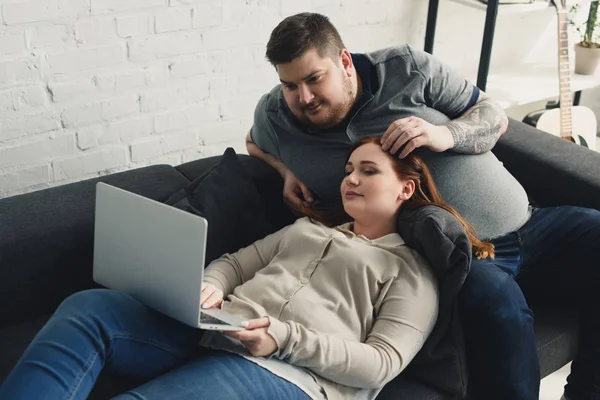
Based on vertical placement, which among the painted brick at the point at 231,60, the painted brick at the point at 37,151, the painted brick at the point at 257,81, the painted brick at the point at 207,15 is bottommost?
the painted brick at the point at 37,151

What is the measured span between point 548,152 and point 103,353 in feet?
4.33

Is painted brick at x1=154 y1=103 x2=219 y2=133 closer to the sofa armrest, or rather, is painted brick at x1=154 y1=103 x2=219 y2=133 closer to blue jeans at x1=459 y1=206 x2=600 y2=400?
the sofa armrest

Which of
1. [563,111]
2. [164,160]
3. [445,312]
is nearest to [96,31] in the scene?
[164,160]

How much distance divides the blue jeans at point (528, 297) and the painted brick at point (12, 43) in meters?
1.40

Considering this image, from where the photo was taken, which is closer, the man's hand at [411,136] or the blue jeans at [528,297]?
the blue jeans at [528,297]

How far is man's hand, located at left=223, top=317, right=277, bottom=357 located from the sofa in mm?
278

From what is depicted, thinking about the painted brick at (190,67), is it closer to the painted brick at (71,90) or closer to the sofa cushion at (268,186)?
the painted brick at (71,90)

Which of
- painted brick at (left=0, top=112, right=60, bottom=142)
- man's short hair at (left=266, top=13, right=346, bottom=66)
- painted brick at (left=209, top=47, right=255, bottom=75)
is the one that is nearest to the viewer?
man's short hair at (left=266, top=13, right=346, bottom=66)

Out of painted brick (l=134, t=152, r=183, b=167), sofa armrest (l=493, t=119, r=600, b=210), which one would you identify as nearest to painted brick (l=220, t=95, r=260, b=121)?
painted brick (l=134, t=152, r=183, b=167)

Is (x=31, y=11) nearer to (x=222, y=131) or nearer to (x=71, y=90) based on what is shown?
(x=71, y=90)

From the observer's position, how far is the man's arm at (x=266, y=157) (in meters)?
1.92

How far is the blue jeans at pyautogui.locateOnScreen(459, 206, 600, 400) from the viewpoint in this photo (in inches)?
59.1

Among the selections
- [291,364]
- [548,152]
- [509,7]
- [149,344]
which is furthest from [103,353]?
[509,7]

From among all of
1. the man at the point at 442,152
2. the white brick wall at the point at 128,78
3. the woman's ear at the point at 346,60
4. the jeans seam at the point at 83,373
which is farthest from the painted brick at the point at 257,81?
the jeans seam at the point at 83,373
